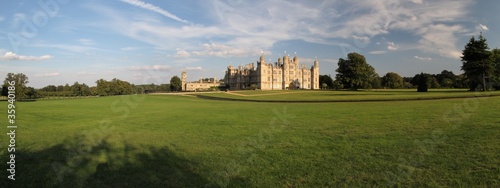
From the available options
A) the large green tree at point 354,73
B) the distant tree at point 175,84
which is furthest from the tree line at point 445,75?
the distant tree at point 175,84

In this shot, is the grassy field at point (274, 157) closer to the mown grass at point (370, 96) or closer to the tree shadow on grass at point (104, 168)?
the tree shadow on grass at point (104, 168)

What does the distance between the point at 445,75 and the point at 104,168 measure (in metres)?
119

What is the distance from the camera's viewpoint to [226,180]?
5.48m

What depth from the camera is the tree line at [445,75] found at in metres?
41.0

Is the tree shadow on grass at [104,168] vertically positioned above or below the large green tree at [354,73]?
below

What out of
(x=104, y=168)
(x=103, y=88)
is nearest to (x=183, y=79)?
(x=103, y=88)

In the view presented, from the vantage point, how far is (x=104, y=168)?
624 cm

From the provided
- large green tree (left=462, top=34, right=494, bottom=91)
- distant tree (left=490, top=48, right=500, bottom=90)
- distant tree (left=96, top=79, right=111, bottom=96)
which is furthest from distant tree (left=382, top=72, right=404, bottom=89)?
distant tree (left=96, top=79, right=111, bottom=96)

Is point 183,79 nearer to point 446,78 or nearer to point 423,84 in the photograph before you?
point 423,84

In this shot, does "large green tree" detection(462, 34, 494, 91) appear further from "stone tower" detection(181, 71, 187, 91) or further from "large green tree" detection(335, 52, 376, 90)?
"stone tower" detection(181, 71, 187, 91)

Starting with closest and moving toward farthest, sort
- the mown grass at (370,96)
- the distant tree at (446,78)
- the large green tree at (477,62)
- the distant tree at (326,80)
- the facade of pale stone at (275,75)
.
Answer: the mown grass at (370,96)
the large green tree at (477,62)
the distant tree at (446,78)
the facade of pale stone at (275,75)
the distant tree at (326,80)

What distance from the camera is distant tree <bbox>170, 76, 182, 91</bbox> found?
10462cm

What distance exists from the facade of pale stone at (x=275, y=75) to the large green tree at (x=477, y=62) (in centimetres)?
6187

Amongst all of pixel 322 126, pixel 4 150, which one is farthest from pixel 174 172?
pixel 322 126
